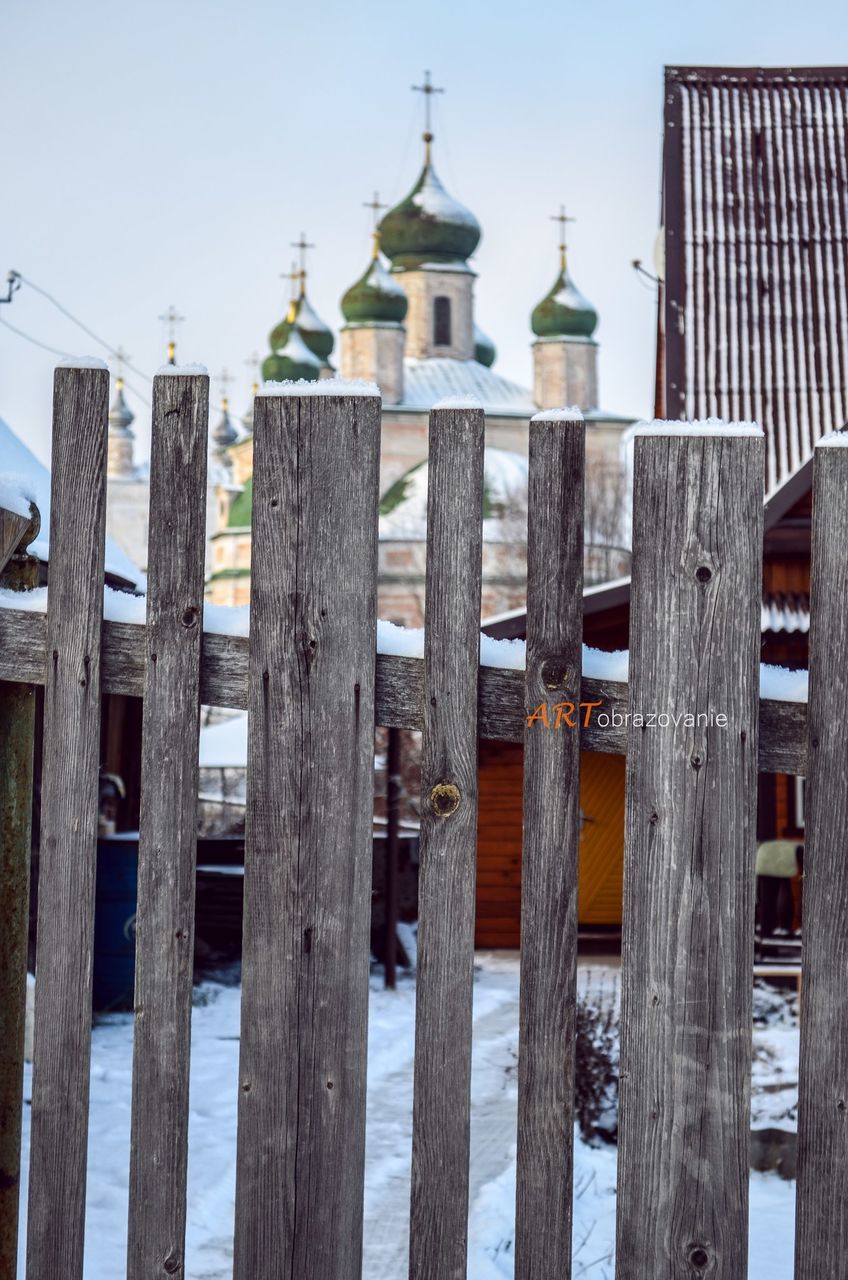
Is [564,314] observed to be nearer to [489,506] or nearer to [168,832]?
[489,506]

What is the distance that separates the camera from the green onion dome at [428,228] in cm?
5162

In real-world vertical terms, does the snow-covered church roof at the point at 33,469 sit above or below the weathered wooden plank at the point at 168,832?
above

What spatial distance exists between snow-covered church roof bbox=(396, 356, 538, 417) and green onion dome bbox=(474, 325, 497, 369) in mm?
690

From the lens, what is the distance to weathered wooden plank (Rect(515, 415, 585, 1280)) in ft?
7.07

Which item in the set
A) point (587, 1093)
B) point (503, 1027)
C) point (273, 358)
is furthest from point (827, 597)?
point (273, 358)

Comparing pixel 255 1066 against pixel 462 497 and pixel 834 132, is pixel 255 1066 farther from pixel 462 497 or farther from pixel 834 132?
pixel 834 132

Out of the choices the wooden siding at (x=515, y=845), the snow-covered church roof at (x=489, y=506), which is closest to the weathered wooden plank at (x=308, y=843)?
the wooden siding at (x=515, y=845)

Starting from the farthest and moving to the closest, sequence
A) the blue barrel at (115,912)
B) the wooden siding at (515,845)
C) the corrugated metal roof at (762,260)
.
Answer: the wooden siding at (515,845) → the corrugated metal roof at (762,260) → the blue barrel at (115,912)

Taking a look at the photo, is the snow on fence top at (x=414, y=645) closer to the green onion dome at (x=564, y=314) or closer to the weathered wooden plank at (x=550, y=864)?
the weathered wooden plank at (x=550, y=864)

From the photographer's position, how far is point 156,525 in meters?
2.28

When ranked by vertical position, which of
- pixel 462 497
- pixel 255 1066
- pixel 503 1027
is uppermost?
pixel 462 497

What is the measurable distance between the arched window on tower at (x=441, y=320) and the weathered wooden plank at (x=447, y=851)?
5080 cm

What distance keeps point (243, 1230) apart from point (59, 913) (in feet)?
1.69

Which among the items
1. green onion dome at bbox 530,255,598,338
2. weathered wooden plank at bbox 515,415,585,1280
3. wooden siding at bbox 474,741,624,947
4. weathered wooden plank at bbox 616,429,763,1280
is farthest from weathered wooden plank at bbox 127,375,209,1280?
green onion dome at bbox 530,255,598,338
